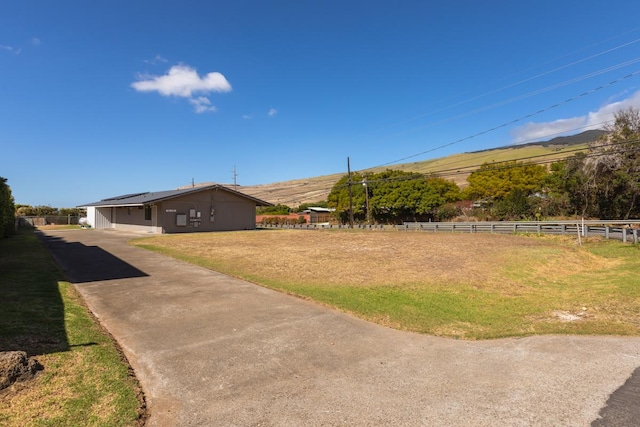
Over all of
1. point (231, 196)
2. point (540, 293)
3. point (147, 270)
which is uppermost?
point (231, 196)

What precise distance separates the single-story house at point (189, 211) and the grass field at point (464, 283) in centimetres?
1220

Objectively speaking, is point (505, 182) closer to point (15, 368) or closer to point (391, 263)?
point (391, 263)

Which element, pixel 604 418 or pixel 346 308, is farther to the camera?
pixel 346 308

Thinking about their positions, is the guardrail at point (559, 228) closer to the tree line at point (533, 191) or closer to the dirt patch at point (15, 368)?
the tree line at point (533, 191)

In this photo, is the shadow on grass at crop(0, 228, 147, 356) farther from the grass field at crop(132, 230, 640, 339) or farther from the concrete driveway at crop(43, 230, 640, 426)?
the grass field at crop(132, 230, 640, 339)

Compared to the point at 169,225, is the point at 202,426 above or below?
below

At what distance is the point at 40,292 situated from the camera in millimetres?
7945

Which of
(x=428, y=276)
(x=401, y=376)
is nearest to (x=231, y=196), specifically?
(x=428, y=276)

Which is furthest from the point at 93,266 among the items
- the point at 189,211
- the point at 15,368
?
the point at 189,211

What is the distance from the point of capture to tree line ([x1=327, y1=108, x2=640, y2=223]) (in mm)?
29125

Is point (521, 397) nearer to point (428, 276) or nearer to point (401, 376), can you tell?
point (401, 376)

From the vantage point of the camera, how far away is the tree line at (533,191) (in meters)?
29.1

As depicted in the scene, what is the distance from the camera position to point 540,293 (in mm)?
9781

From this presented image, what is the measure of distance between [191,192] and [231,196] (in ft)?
14.8
